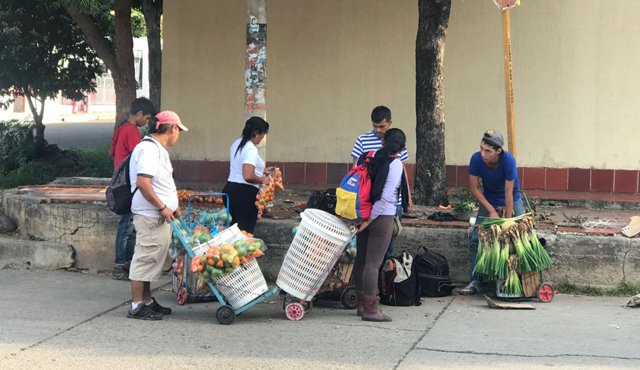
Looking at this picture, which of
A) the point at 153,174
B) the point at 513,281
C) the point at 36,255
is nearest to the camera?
the point at 153,174

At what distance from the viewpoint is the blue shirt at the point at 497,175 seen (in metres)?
8.27

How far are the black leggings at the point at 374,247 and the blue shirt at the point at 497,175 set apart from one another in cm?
133

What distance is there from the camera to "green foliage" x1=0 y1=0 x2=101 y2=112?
52.7ft

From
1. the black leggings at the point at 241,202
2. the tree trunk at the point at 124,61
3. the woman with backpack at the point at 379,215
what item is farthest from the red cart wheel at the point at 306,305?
the tree trunk at the point at 124,61

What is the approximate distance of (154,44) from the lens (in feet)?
53.4

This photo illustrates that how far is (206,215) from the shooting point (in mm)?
8156

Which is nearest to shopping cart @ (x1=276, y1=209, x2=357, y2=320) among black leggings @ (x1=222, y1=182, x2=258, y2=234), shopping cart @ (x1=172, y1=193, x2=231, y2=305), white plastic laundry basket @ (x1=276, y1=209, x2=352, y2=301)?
white plastic laundry basket @ (x1=276, y1=209, x2=352, y2=301)

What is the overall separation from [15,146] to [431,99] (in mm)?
9651

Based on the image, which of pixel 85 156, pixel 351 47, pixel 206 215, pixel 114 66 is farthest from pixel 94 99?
pixel 206 215

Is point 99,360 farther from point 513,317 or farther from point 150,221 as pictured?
point 513,317

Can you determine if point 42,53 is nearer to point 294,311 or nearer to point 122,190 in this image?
point 122,190

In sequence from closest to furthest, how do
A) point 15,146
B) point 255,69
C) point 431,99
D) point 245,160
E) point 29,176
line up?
point 245,160
point 255,69
point 431,99
point 29,176
point 15,146

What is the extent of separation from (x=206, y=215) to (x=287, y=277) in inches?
39.8

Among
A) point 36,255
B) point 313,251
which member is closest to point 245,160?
point 313,251
